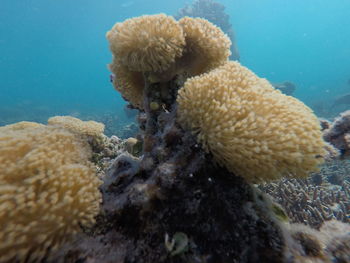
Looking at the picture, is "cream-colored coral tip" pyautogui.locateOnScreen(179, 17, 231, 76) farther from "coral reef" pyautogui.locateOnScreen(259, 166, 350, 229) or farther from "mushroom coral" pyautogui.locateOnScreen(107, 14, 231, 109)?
"coral reef" pyautogui.locateOnScreen(259, 166, 350, 229)

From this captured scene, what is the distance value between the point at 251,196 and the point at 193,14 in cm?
2579

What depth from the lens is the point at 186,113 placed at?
1.74m

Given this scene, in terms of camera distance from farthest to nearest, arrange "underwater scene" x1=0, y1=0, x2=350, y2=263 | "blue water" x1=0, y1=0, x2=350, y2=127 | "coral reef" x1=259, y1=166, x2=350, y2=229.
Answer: "blue water" x1=0, y1=0, x2=350, y2=127, "coral reef" x1=259, y1=166, x2=350, y2=229, "underwater scene" x1=0, y1=0, x2=350, y2=263

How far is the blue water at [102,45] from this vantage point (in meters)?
54.8

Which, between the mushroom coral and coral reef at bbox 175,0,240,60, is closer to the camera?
the mushroom coral

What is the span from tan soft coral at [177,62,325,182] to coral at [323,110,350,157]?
4.32 feet

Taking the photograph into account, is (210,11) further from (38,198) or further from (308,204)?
(38,198)

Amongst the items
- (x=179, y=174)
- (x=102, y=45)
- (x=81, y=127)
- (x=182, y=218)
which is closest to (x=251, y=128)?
(x=179, y=174)

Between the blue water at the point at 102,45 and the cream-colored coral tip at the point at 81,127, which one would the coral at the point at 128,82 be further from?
the blue water at the point at 102,45

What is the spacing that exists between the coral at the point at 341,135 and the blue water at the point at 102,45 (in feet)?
125

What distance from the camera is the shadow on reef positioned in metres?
1.34

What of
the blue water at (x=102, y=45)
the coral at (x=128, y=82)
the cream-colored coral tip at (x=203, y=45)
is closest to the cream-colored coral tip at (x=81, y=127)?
the coral at (x=128, y=82)

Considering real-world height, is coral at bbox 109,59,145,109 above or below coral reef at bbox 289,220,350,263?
above

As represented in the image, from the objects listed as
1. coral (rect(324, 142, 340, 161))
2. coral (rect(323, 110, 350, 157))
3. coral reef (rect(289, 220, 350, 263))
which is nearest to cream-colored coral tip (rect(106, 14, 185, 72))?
coral reef (rect(289, 220, 350, 263))
